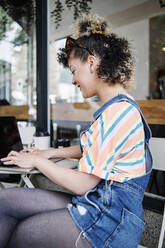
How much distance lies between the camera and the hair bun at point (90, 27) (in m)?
1.23

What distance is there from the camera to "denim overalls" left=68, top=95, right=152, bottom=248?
869 mm

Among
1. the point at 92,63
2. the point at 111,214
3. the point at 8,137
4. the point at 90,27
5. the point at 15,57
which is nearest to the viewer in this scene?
the point at 111,214

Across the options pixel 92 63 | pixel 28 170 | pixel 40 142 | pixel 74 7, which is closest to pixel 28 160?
pixel 28 170

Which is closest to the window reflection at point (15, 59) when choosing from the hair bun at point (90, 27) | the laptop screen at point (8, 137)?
the laptop screen at point (8, 137)

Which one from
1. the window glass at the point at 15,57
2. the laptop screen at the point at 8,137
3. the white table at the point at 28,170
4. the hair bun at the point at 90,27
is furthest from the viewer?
the window glass at the point at 15,57

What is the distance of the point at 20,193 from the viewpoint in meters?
1.14

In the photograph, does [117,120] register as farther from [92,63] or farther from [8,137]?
[8,137]

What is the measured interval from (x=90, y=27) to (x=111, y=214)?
0.97m

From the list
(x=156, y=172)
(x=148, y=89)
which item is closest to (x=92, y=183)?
(x=156, y=172)

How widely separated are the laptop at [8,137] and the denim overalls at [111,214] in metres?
1.03

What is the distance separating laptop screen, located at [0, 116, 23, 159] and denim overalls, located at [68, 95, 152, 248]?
1.03m

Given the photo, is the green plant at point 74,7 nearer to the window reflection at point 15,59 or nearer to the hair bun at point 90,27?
the window reflection at point 15,59

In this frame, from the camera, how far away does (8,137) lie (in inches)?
71.5

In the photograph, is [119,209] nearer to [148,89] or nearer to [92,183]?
[92,183]
